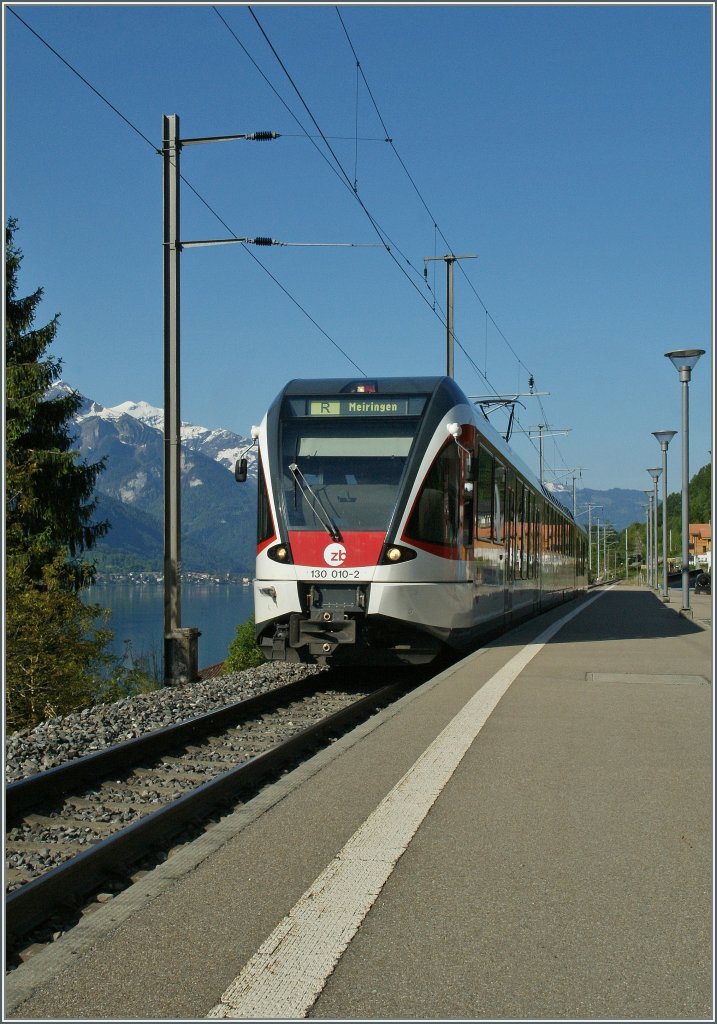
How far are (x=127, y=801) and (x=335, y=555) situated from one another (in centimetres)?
547

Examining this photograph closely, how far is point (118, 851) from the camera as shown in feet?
18.5

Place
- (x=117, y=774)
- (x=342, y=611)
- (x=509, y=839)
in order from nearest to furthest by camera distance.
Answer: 1. (x=509, y=839)
2. (x=117, y=774)
3. (x=342, y=611)

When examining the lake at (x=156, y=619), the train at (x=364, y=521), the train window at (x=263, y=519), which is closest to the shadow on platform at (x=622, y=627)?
the train at (x=364, y=521)

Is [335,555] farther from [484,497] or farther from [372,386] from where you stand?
[484,497]

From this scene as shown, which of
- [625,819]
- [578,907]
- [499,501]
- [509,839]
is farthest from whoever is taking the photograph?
[499,501]

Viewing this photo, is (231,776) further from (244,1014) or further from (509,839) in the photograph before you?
(244,1014)

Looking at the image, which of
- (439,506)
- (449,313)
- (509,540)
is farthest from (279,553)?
(449,313)

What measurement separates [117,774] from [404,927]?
4.43 meters

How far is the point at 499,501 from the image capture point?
17844mm

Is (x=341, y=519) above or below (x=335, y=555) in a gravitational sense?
above

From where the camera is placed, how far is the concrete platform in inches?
133

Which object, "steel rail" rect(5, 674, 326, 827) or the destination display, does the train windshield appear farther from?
"steel rail" rect(5, 674, 326, 827)

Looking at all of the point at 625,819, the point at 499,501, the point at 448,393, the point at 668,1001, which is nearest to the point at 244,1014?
the point at 668,1001

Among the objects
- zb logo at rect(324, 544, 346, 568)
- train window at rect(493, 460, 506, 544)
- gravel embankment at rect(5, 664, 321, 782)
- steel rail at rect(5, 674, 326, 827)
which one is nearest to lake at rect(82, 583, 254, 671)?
gravel embankment at rect(5, 664, 321, 782)
